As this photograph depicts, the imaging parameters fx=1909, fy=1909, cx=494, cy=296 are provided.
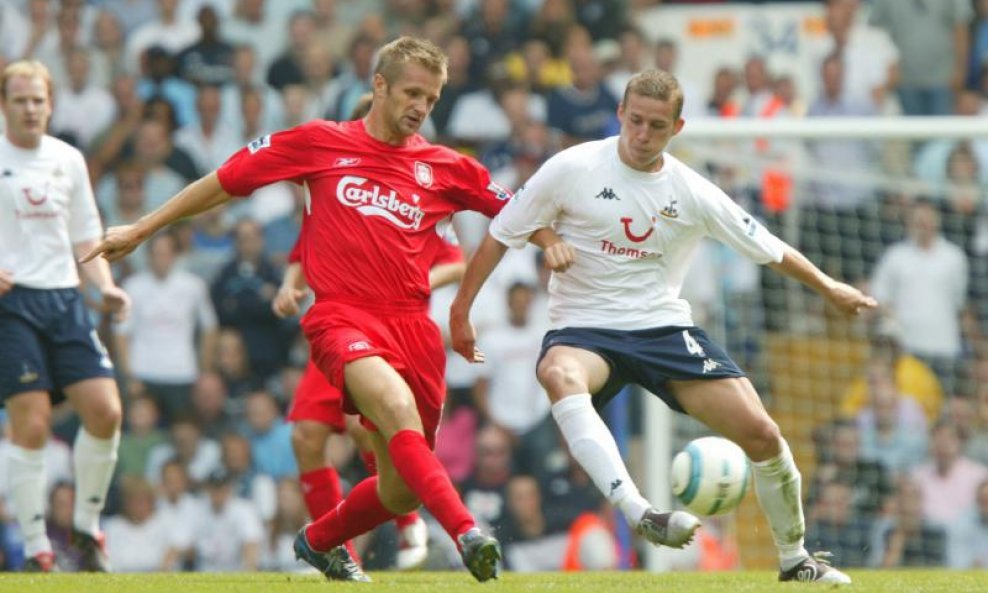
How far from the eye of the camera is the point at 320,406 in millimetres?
10016

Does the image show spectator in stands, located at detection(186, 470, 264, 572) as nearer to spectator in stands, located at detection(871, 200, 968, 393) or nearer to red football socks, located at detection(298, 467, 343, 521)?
red football socks, located at detection(298, 467, 343, 521)

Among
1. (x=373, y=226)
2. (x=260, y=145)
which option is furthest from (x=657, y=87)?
(x=260, y=145)

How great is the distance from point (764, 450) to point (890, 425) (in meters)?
6.51

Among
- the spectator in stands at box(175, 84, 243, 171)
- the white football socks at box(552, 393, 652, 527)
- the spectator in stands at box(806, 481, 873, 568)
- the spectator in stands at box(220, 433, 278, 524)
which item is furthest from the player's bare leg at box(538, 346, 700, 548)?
the spectator in stands at box(175, 84, 243, 171)

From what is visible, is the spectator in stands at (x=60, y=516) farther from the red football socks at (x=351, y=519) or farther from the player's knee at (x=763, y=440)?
the player's knee at (x=763, y=440)

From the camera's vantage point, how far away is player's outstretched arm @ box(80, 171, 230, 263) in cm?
802

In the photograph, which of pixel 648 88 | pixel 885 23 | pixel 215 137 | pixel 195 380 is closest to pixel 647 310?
pixel 648 88

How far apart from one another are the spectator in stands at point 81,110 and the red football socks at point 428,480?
30.7 ft

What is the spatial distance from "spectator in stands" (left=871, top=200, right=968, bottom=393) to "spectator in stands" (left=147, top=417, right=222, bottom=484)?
5291mm

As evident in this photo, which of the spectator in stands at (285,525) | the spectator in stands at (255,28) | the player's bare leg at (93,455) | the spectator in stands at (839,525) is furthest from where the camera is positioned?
the spectator in stands at (255,28)

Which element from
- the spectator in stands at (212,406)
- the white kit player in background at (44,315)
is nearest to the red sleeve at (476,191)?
the white kit player in background at (44,315)

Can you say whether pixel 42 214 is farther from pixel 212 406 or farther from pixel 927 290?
pixel 927 290

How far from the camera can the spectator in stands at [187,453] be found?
14.8 metres

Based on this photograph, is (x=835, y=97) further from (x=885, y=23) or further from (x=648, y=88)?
(x=648, y=88)
